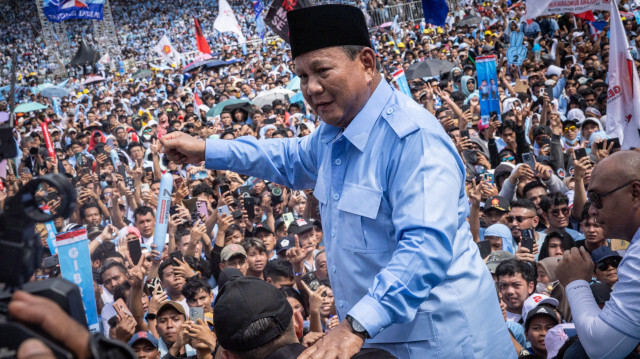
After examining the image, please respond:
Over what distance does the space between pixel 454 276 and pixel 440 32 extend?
20.4 metres

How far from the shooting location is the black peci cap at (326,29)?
189 centimetres

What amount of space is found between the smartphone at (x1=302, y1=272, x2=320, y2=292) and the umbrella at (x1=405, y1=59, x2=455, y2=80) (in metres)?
10.2

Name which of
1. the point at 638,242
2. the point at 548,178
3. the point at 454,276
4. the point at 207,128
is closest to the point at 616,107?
the point at 548,178

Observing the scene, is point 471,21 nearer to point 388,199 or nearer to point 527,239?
point 527,239

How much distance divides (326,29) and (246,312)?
2.94 ft

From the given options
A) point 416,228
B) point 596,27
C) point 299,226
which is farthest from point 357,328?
point 596,27

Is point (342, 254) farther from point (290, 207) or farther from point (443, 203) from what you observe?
point (290, 207)

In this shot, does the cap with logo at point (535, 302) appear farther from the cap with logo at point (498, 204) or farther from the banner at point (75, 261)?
the banner at point (75, 261)

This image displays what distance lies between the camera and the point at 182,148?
218 cm

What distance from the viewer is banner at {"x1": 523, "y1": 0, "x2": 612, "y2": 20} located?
23.3ft

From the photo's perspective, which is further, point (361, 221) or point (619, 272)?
point (619, 272)

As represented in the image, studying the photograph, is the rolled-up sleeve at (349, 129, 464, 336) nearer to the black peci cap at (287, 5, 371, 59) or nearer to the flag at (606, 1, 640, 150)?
the black peci cap at (287, 5, 371, 59)

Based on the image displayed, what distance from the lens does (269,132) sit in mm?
9320

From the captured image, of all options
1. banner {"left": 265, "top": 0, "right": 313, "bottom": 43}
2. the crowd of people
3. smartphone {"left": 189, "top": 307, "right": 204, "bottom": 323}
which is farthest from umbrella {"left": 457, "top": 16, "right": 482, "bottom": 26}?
smartphone {"left": 189, "top": 307, "right": 204, "bottom": 323}
